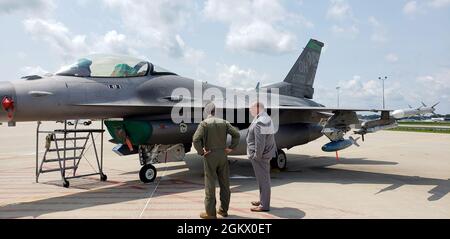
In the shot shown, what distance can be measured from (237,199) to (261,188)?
105 cm

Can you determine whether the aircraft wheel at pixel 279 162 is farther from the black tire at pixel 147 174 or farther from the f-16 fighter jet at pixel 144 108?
the black tire at pixel 147 174

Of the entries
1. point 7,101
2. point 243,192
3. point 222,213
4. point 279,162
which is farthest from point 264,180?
point 279,162

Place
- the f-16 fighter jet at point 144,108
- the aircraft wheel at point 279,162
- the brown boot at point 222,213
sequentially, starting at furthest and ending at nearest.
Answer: the aircraft wheel at point 279,162, the f-16 fighter jet at point 144,108, the brown boot at point 222,213

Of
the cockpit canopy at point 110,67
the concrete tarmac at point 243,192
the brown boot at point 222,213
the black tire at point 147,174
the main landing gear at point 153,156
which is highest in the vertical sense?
the cockpit canopy at point 110,67

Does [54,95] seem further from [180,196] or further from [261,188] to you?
[261,188]

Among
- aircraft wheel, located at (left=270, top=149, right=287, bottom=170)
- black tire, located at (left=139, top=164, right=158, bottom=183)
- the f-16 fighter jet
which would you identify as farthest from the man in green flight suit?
aircraft wheel, located at (left=270, top=149, right=287, bottom=170)

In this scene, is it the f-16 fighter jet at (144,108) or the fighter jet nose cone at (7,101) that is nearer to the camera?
the fighter jet nose cone at (7,101)

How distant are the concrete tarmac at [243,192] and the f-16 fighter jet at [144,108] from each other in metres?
0.88

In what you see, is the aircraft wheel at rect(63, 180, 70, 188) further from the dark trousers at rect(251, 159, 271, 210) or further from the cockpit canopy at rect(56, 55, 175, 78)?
the dark trousers at rect(251, 159, 271, 210)

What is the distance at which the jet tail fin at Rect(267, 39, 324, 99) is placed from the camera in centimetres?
1401

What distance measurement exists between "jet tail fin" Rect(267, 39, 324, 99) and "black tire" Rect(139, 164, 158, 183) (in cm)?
666

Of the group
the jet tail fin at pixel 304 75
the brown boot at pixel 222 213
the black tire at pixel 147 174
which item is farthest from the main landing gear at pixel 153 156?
the jet tail fin at pixel 304 75

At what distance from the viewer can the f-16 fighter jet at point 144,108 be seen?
6.95 m
